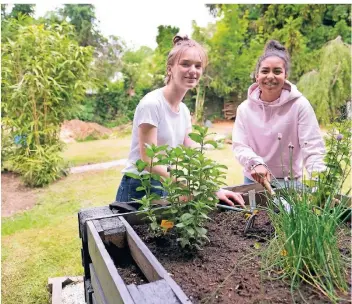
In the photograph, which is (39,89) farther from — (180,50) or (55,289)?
(180,50)

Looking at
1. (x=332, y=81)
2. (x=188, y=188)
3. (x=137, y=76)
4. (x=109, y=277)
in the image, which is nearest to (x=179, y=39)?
(x=188, y=188)

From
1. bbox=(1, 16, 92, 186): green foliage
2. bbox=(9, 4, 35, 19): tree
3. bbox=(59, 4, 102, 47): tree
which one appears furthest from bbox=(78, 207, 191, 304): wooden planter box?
bbox=(59, 4, 102, 47): tree

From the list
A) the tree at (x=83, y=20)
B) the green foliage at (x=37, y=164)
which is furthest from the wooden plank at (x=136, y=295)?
the tree at (x=83, y=20)

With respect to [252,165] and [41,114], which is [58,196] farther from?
[252,165]

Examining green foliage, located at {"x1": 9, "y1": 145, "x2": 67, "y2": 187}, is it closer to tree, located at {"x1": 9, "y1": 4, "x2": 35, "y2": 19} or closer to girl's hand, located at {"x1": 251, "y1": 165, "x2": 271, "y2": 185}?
girl's hand, located at {"x1": 251, "y1": 165, "x2": 271, "y2": 185}

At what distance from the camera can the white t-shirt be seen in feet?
4.81

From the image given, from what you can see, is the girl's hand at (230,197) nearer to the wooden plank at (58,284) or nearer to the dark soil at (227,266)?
the dark soil at (227,266)

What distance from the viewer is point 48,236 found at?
3594 millimetres

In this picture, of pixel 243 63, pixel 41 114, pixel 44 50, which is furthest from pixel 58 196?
pixel 243 63

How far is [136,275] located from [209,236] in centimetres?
30

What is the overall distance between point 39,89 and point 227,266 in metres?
4.95

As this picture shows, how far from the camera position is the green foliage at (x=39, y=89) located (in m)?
5.35

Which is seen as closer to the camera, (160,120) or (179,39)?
(160,120)

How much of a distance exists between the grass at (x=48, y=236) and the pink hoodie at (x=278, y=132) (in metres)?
1.68
